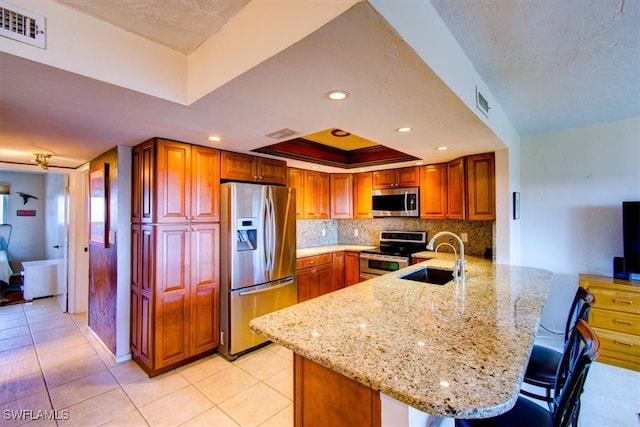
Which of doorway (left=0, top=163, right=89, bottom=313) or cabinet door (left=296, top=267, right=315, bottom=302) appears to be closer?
cabinet door (left=296, top=267, right=315, bottom=302)

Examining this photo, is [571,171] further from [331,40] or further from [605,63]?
[331,40]

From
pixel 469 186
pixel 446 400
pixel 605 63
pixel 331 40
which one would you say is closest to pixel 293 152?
pixel 469 186

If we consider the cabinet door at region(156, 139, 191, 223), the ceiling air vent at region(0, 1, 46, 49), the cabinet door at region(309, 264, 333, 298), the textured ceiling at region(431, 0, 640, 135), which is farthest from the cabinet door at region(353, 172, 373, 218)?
the ceiling air vent at region(0, 1, 46, 49)

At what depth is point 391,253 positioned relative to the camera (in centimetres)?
399

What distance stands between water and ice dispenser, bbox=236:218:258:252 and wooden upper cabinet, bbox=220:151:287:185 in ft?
1.73

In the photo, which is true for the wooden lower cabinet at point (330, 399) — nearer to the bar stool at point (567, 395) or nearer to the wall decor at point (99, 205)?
the bar stool at point (567, 395)

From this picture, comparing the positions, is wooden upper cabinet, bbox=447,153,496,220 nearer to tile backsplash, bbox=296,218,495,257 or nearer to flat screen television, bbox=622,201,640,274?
tile backsplash, bbox=296,218,495,257

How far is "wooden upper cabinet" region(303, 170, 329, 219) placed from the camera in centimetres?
439

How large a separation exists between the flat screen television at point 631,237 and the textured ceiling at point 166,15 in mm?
3775

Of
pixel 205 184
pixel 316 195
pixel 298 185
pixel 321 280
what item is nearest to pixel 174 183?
pixel 205 184

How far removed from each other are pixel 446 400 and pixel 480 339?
53 cm

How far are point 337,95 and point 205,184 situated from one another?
1831 mm

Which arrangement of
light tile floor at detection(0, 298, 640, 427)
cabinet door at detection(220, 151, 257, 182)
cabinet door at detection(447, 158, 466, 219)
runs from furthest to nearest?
cabinet door at detection(447, 158, 466, 219) < cabinet door at detection(220, 151, 257, 182) < light tile floor at detection(0, 298, 640, 427)

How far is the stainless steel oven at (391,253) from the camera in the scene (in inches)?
153
